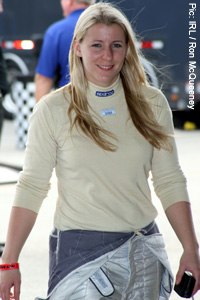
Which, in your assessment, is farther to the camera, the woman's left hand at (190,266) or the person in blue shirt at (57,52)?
the person in blue shirt at (57,52)

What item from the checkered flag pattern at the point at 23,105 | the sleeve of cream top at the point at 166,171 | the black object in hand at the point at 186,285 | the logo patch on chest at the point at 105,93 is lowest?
the checkered flag pattern at the point at 23,105

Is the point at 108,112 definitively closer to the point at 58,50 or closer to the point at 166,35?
the point at 58,50

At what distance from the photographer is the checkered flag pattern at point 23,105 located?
985cm

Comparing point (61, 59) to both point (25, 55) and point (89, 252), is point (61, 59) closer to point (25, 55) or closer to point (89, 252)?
point (89, 252)

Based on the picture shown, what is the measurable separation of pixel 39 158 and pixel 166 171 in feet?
1.53

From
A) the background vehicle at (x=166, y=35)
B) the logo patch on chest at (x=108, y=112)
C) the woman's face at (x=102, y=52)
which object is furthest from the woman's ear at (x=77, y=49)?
the background vehicle at (x=166, y=35)

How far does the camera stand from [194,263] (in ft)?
7.86

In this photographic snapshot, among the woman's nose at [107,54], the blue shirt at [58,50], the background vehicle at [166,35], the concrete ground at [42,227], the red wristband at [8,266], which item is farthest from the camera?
the background vehicle at [166,35]

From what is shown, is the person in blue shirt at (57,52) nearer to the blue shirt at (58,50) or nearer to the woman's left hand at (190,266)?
the blue shirt at (58,50)

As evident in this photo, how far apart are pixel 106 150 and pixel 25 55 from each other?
1122 cm

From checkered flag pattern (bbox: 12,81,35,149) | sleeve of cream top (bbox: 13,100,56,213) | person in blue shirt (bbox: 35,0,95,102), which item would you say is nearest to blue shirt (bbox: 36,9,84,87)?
person in blue shirt (bbox: 35,0,95,102)

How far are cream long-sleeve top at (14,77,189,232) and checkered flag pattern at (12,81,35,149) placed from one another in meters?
7.43

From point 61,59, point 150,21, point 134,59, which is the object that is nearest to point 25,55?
point 150,21

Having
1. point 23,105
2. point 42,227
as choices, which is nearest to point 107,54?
point 42,227
